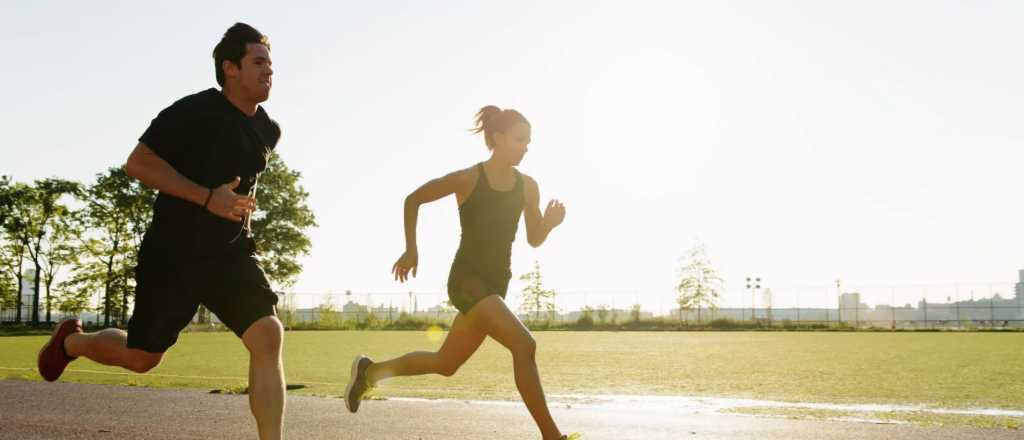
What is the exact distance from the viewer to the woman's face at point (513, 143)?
5.22 m

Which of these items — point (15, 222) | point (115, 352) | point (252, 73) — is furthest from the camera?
point (15, 222)

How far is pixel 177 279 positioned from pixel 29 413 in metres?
4.61

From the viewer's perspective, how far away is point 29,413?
7.40 metres

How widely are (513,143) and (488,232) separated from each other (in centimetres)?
57

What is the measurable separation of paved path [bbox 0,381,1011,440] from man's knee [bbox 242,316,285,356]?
2532mm

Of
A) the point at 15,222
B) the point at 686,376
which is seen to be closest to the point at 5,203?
the point at 15,222

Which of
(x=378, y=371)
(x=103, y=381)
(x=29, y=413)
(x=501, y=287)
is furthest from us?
(x=103, y=381)

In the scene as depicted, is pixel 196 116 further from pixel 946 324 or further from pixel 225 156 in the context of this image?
pixel 946 324

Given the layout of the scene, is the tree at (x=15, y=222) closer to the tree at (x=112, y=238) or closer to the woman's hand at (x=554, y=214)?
the tree at (x=112, y=238)

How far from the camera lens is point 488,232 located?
5.16m

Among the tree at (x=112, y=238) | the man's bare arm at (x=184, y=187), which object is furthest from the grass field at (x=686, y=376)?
the tree at (x=112, y=238)

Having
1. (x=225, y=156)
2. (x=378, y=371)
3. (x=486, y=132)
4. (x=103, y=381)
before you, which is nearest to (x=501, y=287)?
(x=486, y=132)

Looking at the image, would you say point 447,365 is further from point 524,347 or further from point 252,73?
point 252,73

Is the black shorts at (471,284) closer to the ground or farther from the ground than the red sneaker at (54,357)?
farther from the ground
